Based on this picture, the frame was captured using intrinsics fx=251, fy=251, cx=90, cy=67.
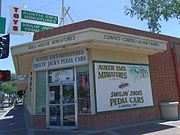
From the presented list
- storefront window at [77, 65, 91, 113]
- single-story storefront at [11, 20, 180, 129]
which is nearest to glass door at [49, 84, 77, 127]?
single-story storefront at [11, 20, 180, 129]

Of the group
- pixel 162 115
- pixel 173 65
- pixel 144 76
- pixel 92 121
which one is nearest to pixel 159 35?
pixel 173 65

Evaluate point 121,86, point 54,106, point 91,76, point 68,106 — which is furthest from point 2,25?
point 121,86

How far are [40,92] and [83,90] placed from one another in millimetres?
2904

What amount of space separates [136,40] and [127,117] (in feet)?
13.7

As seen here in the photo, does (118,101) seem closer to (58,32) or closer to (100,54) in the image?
(100,54)

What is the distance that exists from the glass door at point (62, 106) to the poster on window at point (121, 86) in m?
1.46

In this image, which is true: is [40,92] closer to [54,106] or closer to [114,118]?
[54,106]

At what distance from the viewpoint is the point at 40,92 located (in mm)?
14273

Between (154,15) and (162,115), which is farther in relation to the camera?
(162,115)

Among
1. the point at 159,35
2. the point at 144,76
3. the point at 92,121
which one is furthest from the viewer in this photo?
the point at 159,35

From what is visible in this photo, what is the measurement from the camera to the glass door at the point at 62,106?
1299 cm

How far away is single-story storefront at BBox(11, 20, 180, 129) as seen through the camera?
40.5 ft

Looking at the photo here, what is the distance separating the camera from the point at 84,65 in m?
12.9

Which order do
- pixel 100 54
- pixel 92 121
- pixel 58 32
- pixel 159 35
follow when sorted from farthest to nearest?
pixel 159 35 → pixel 58 32 → pixel 100 54 → pixel 92 121
